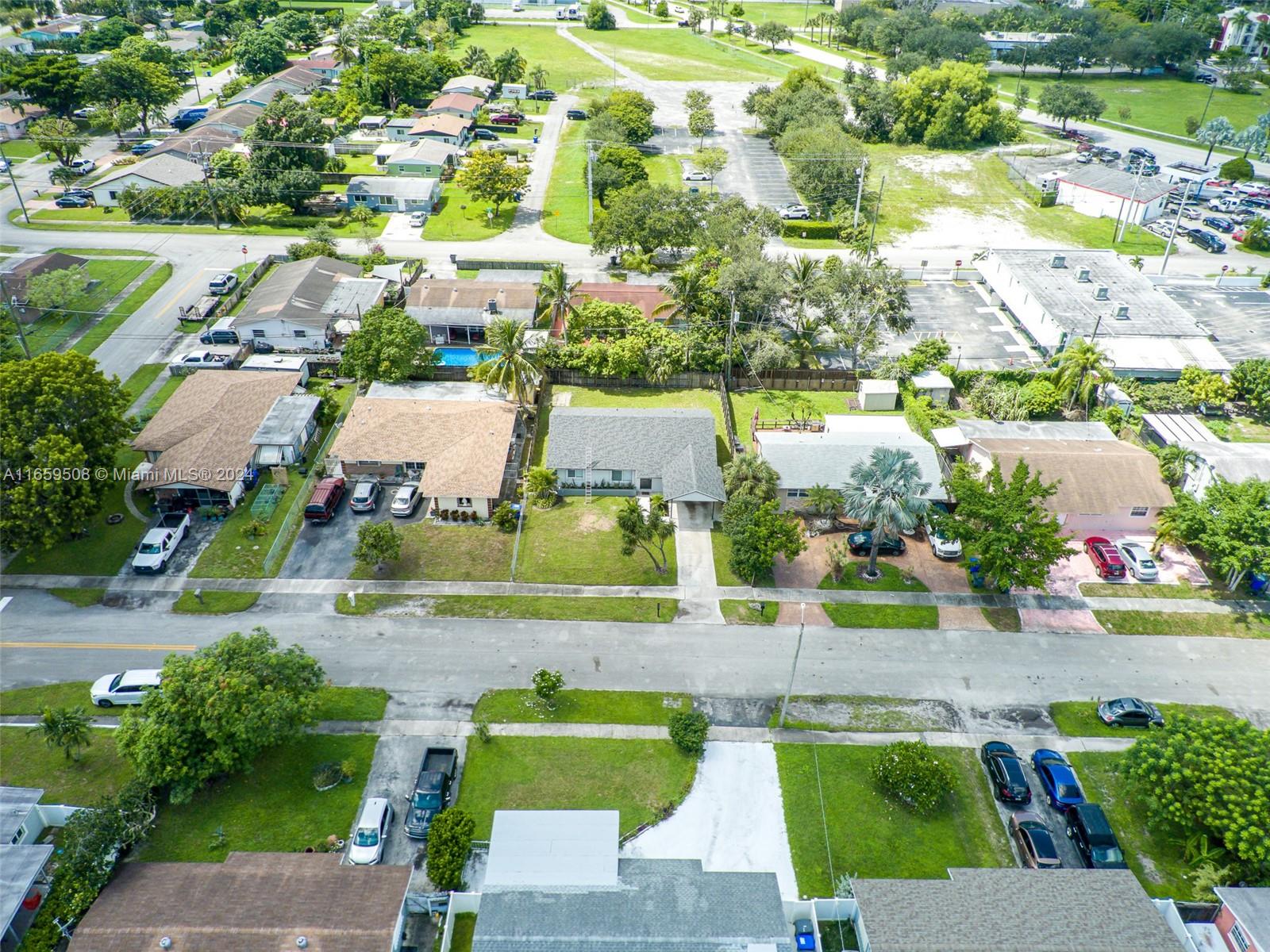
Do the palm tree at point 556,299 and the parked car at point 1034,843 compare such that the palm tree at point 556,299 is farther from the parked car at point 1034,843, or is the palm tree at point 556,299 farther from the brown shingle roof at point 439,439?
the parked car at point 1034,843

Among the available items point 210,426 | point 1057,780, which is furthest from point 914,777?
point 210,426

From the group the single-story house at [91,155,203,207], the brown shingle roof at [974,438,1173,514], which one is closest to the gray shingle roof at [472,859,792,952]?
the brown shingle roof at [974,438,1173,514]

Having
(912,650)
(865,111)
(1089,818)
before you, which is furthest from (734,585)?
(865,111)

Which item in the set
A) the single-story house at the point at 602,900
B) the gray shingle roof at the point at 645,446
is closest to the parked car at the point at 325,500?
the gray shingle roof at the point at 645,446

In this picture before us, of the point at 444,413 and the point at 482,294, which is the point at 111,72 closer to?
the point at 482,294

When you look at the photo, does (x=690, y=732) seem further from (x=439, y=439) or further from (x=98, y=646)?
(x=98, y=646)
